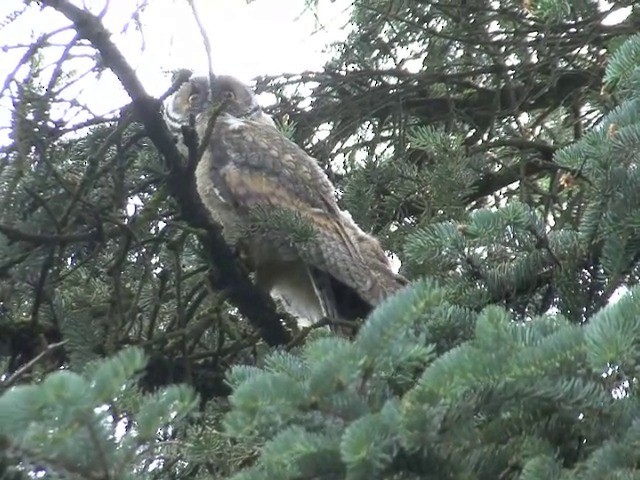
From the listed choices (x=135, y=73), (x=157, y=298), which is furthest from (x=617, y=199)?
(x=157, y=298)

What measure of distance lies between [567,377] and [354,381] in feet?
1.03

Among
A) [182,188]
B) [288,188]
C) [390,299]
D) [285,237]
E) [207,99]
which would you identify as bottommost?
[390,299]

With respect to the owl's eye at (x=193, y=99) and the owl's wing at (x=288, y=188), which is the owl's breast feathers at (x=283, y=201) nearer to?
the owl's wing at (x=288, y=188)

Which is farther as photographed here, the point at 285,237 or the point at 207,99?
the point at 207,99

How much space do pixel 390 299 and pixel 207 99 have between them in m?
3.53

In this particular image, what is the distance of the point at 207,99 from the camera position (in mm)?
5098

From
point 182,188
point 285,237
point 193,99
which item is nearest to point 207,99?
point 193,99

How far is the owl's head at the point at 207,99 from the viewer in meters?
5.07

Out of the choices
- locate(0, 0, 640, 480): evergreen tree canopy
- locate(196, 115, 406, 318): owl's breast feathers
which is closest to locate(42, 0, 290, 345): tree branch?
locate(0, 0, 640, 480): evergreen tree canopy

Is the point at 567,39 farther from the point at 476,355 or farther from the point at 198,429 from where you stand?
the point at 476,355

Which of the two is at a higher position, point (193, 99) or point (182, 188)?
point (193, 99)

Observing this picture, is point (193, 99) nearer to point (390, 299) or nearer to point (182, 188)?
point (182, 188)

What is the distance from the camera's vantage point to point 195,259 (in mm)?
3656

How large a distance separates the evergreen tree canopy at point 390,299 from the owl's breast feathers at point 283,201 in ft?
0.40
